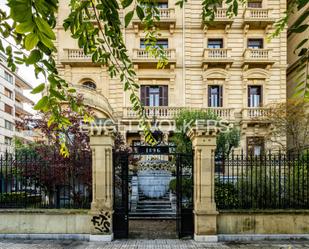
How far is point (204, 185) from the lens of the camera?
8.08m

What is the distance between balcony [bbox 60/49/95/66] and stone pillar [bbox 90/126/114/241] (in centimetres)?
1328

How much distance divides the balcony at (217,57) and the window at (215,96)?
194cm

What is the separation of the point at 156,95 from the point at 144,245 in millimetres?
14389

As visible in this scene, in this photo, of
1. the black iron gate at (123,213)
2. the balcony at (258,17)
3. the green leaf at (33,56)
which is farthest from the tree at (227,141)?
the green leaf at (33,56)

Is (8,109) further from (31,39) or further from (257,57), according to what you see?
(31,39)

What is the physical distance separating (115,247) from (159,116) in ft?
41.0

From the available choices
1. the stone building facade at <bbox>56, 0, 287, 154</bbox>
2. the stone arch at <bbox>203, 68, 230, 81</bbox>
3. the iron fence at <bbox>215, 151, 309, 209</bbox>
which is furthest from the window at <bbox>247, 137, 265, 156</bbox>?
the iron fence at <bbox>215, 151, 309, 209</bbox>

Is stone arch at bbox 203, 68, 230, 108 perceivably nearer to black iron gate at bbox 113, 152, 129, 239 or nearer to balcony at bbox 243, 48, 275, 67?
balcony at bbox 243, 48, 275, 67

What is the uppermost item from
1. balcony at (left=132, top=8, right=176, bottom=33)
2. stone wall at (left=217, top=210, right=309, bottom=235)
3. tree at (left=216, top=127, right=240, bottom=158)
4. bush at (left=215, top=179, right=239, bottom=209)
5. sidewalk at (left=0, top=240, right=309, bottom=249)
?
balcony at (left=132, top=8, right=176, bottom=33)

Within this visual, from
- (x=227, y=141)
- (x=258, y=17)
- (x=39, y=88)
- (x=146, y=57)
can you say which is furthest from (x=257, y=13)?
(x=39, y=88)

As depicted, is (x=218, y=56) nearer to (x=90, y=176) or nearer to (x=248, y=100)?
(x=248, y=100)

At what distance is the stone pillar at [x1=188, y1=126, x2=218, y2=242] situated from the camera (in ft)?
25.7

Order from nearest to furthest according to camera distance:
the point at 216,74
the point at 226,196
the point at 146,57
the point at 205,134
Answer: the point at 205,134
the point at 226,196
the point at 146,57
the point at 216,74

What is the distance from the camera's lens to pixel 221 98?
20.4 m
